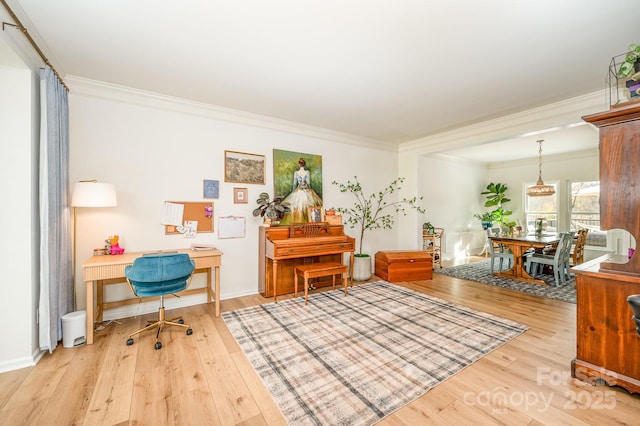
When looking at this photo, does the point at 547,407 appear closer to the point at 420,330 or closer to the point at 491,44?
the point at 420,330

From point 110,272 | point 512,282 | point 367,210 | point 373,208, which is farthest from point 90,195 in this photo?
point 512,282

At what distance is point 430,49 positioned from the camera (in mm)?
2377

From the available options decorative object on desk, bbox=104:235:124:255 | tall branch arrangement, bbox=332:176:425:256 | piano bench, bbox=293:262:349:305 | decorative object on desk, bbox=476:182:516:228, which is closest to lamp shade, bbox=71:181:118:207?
decorative object on desk, bbox=104:235:124:255

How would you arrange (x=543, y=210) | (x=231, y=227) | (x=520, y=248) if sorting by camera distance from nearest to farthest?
(x=231, y=227) < (x=520, y=248) < (x=543, y=210)

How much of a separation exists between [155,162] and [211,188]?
726mm

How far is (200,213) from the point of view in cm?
362

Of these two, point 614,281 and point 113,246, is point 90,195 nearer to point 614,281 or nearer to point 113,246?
point 113,246

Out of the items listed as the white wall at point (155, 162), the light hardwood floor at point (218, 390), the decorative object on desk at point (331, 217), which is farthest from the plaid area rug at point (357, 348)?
the decorative object on desk at point (331, 217)

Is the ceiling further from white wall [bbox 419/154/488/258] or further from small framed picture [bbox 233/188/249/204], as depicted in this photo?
white wall [bbox 419/154/488/258]

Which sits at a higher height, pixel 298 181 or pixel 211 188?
pixel 298 181

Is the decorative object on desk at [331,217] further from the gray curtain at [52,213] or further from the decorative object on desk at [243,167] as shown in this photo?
the gray curtain at [52,213]

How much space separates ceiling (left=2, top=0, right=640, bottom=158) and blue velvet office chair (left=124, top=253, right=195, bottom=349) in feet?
6.32

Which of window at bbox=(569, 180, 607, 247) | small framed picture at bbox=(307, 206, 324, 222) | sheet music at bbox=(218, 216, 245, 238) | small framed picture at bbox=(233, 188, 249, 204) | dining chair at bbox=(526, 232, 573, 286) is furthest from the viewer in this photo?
window at bbox=(569, 180, 607, 247)

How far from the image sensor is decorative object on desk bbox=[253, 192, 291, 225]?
386 cm
